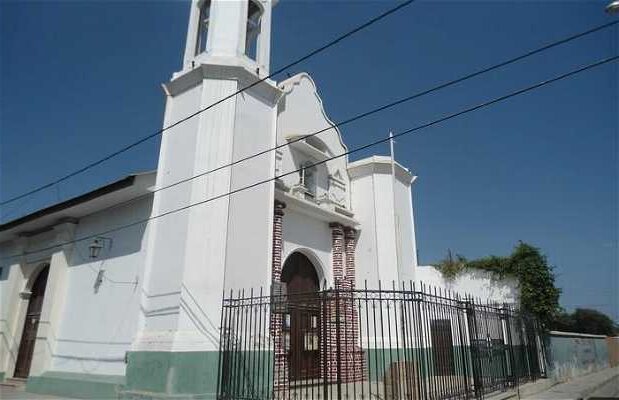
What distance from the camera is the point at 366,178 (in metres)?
16.4

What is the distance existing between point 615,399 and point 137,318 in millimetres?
13769

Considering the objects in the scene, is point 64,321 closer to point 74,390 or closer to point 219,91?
point 74,390

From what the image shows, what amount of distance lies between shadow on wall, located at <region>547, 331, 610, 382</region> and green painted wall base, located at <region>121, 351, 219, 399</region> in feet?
40.0

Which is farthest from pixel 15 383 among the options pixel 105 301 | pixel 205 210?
pixel 205 210

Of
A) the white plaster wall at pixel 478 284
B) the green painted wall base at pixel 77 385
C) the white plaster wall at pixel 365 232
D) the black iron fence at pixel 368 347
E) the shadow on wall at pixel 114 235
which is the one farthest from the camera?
the white plaster wall at pixel 478 284

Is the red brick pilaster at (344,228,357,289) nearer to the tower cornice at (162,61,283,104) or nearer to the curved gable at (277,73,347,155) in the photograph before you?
the curved gable at (277,73,347,155)

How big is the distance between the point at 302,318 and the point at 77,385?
20.6ft

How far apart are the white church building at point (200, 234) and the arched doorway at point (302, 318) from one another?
0.09 m

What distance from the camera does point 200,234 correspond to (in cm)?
1002

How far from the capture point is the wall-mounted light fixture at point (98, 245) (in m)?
12.9

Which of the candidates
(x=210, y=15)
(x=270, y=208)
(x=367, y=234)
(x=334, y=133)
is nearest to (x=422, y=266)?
(x=367, y=234)

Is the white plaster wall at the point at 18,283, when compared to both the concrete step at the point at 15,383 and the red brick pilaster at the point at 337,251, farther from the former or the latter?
the red brick pilaster at the point at 337,251

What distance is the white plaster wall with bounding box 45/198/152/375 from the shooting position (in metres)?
11.5

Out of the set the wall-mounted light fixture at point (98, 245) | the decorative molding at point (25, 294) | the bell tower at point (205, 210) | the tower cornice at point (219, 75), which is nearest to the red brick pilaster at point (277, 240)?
the bell tower at point (205, 210)
